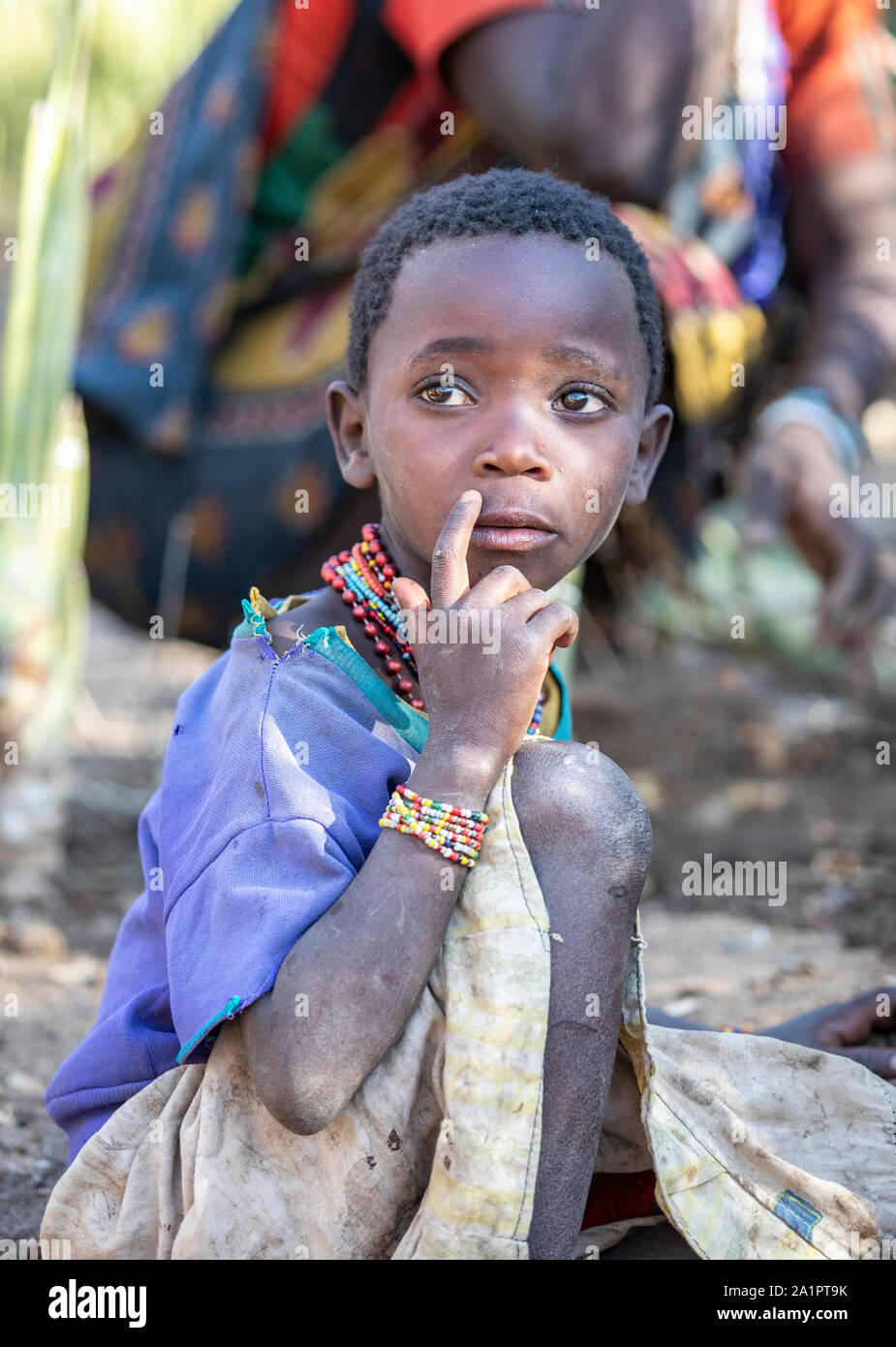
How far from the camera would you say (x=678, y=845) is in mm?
3969

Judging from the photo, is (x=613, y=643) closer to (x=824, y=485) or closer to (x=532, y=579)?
(x=824, y=485)

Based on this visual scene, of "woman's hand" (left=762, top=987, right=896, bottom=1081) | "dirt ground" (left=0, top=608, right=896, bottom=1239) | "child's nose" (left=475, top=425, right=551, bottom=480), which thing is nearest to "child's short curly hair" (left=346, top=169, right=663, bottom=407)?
"child's nose" (left=475, top=425, right=551, bottom=480)

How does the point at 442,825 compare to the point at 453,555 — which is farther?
the point at 453,555

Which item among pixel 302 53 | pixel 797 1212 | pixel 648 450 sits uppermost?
pixel 302 53

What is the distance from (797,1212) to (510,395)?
942mm

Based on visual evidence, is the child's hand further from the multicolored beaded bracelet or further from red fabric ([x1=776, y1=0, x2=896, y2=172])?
red fabric ([x1=776, y1=0, x2=896, y2=172])

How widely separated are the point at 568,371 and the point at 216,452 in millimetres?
2151

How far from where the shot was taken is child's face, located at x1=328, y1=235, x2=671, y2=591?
1587 millimetres

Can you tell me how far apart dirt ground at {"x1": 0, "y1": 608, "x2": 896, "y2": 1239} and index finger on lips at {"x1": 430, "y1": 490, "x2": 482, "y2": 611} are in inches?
43.5

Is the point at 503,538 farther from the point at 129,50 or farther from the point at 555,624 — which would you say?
the point at 129,50

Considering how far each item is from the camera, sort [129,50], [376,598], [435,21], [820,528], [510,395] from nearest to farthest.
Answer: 1. [510,395]
2. [376,598]
3. [820,528]
4. [435,21]
5. [129,50]

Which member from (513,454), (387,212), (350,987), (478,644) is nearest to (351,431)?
(513,454)

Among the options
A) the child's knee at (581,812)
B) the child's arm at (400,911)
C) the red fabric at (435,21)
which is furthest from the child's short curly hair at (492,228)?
the red fabric at (435,21)
